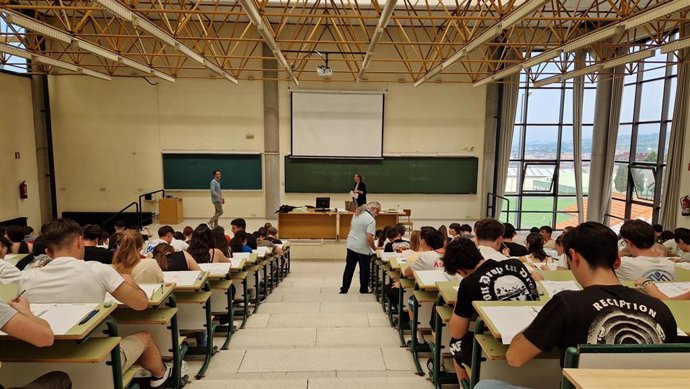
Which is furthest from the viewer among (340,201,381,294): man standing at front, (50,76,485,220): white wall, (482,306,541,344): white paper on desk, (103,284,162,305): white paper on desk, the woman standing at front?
(50,76,485,220): white wall

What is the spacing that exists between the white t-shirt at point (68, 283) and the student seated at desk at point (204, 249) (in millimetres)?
1767

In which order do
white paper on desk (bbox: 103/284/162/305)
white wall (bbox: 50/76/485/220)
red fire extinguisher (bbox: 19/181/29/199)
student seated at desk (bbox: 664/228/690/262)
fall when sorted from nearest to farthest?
white paper on desk (bbox: 103/284/162/305) → student seated at desk (bbox: 664/228/690/262) → red fire extinguisher (bbox: 19/181/29/199) → white wall (bbox: 50/76/485/220)

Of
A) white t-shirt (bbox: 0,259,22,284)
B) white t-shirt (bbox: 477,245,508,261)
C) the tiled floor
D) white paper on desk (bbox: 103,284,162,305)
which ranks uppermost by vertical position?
white t-shirt (bbox: 477,245,508,261)

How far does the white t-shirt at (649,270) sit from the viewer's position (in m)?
3.12

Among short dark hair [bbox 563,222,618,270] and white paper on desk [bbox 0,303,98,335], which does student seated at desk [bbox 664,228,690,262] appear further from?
white paper on desk [bbox 0,303,98,335]

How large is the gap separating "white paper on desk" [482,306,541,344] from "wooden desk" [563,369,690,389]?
1.48ft

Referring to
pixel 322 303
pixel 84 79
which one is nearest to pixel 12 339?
pixel 322 303

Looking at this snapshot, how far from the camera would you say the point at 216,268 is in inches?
151

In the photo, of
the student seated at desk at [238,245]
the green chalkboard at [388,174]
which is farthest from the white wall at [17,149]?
the student seated at desk at [238,245]

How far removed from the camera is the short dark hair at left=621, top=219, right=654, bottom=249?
3035 mm

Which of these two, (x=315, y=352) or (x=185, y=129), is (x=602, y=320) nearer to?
(x=315, y=352)

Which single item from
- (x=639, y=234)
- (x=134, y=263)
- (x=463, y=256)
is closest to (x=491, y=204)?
(x=639, y=234)

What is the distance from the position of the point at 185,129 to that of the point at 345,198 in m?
5.33

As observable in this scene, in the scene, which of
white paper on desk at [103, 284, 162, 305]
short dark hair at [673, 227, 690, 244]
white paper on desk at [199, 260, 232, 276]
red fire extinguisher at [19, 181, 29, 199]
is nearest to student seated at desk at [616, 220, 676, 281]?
short dark hair at [673, 227, 690, 244]
